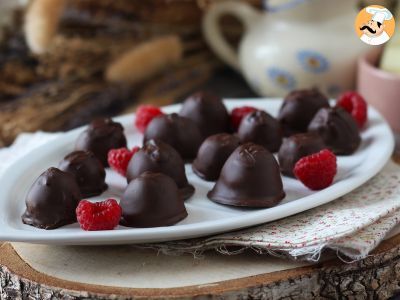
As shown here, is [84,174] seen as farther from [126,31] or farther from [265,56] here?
[126,31]

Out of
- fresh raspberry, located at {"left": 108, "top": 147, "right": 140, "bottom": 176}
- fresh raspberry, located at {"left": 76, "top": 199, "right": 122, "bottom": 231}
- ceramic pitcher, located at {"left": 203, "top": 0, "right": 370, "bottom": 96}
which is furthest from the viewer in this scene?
ceramic pitcher, located at {"left": 203, "top": 0, "right": 370, "bottom": 96}

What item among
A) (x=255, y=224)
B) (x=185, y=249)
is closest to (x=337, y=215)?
(x=255, y=224)

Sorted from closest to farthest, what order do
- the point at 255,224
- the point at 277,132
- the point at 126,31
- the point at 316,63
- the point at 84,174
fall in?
the point at 255,224
the point at 84,174
the point at 277,132
the point at 316,63
the point at 126,31

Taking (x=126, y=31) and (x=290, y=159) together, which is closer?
(x=290, y=159)

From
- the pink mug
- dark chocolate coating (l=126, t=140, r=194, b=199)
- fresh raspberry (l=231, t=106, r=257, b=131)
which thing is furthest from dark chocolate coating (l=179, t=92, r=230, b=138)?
the pink mug

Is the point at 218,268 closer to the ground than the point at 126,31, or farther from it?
closer to the ground

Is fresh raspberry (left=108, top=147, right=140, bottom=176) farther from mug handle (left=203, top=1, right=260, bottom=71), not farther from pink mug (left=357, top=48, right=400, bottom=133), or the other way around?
mug handle (left=203, top=1, right=260, bottom=71)
